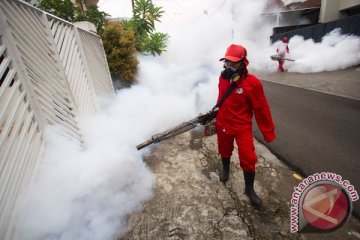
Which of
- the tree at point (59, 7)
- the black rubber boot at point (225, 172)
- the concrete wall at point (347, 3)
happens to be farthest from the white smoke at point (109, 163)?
the concrete wall at point (347, 3)

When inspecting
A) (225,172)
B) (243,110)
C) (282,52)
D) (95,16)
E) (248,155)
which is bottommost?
(225,172)

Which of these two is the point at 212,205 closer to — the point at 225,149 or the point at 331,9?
the point at 225,149

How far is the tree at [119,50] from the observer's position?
807cm

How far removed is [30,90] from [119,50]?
566 centimetres

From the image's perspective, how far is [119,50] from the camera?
8.07 metres

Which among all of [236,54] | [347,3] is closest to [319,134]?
[236,54]

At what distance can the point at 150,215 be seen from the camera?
296 centimetres

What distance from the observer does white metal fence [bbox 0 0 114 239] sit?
7.47ft

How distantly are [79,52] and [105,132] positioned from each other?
1984 millimetres

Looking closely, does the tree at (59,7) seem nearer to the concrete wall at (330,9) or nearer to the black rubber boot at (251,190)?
the black rubber boot at (251,190)

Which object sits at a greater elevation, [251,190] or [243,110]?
[243,110]

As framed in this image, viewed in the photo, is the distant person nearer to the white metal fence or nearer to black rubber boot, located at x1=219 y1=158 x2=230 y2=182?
black rubber boot, located at x1=219 y1=158 x2=230 y2=182

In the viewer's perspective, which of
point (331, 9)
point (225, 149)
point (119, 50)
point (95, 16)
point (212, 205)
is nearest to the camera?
→ point (212, 205)

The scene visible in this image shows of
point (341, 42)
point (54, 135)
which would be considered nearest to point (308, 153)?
point (54, 135)
